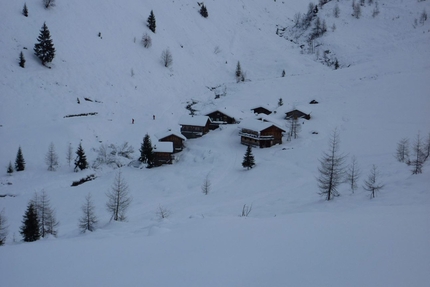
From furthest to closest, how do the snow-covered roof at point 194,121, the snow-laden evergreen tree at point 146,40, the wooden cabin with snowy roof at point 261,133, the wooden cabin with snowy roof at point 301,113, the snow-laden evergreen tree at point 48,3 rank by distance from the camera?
the snow-laden evergreen tree at point 146,40, the snow-laden evergreen tree at point 48,3, the wooden cabin with snowy roof at point 301,113, the snow-covered roof at point 194,121, the wooden cabin with snowy roof at point 261,133

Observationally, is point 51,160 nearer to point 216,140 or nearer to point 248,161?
point 216,140

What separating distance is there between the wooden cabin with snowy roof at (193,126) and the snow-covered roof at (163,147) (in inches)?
376

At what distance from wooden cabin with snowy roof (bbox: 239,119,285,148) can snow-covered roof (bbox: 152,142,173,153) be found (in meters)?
12.3

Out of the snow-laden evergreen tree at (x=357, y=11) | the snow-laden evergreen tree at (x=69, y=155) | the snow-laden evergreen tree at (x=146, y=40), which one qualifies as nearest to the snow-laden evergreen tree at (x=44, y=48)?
the snow-laden evergreen tree at (x=146, y=40)

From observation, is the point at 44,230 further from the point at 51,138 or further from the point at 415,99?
the point at 415,99

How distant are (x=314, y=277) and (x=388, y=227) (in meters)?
4.01

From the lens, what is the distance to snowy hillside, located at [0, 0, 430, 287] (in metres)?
6.63

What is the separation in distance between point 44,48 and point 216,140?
34821mm

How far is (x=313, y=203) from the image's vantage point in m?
21.5

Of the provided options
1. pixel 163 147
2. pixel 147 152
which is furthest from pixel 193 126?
pixel 147 152

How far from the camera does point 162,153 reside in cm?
4075

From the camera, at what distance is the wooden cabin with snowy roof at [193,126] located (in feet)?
165

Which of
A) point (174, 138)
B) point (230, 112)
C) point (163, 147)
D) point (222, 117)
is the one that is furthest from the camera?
point (230, 112)

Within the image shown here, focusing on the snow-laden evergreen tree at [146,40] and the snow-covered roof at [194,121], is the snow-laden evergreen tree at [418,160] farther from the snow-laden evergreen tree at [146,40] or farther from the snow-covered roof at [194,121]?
the snow-laden evergreen tree at [146,40]
